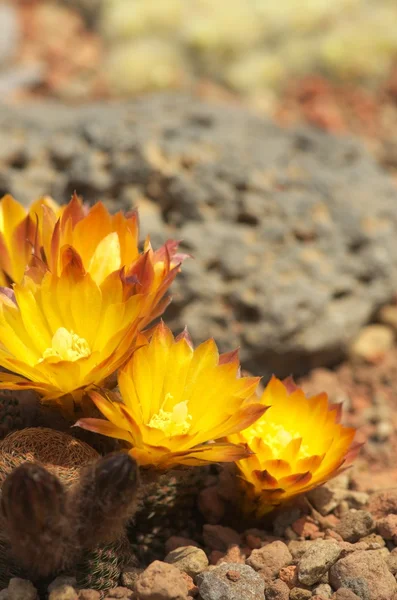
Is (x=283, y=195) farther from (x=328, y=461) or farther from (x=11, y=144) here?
(x=328, y=461)

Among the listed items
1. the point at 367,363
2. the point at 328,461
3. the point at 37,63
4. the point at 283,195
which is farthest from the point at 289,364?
the point at 37,63

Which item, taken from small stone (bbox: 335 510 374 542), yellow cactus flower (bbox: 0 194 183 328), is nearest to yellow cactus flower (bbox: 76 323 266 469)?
yellow cactus flower (bbox: 0 194 183 328)

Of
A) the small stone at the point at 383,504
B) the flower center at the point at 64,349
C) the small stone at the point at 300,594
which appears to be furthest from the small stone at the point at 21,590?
the small stone at the point at 383,504

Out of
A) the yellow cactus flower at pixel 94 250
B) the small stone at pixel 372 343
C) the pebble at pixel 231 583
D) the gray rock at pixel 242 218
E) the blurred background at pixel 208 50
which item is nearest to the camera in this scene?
the pebble at pixel 231 583

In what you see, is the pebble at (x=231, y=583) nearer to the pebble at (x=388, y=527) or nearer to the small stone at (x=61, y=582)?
the small stone at (x=61, y=582)

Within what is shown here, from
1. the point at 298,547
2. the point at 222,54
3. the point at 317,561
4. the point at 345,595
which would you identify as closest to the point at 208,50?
the point at 222,54

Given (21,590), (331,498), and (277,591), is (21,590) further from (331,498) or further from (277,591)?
(331,498)
